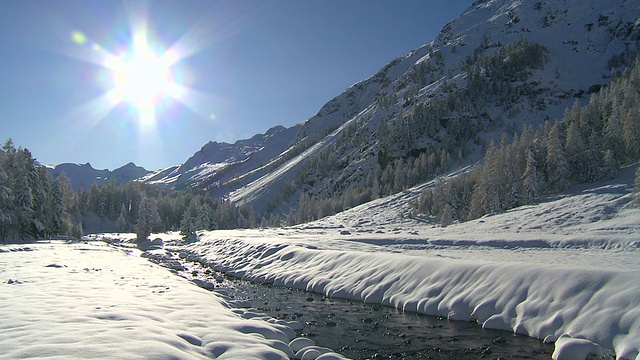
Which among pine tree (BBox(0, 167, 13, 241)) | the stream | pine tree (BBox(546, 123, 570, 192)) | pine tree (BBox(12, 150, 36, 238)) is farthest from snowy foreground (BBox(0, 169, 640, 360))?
pine tree (BBox(12, 150, 36, 238))

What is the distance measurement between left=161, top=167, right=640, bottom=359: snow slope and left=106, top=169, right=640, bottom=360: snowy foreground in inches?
1.9

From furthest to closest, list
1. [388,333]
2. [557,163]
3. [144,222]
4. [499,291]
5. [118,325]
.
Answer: [144,222] < [557,163] < [499,291] < [388,333] < [118,325]

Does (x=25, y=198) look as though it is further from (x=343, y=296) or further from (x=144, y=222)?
(x=343, y=296)

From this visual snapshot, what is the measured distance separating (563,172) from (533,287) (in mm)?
51188

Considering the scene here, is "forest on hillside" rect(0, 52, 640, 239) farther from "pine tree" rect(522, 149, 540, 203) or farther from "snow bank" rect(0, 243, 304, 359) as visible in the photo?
"snow bank" rect(0, 243, 304, 359)

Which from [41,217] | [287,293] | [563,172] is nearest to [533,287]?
[287,293]

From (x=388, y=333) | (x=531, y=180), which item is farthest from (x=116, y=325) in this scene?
(x=531, y=180)

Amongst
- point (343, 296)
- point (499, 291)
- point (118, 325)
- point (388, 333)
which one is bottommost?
point (388, 333)

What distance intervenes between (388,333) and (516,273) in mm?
7452

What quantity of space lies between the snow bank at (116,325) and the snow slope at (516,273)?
8.98m

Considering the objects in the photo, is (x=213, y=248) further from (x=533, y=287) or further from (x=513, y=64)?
(x=513, y=64)

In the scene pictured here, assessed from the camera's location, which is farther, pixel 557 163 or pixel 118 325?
pixel 557 163

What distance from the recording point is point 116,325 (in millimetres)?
9078

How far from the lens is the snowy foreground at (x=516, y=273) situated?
1276 centimetres
